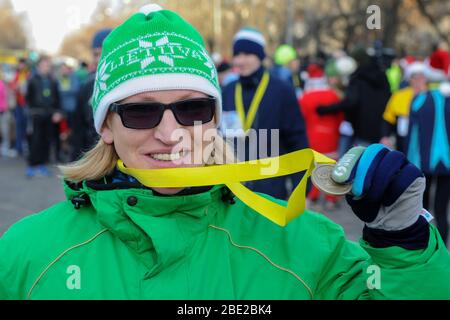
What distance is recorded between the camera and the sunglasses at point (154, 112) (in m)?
1.71

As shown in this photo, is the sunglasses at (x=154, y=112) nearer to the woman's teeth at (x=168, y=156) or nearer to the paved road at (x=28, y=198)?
the woman's teeth at (x=168, y=156)

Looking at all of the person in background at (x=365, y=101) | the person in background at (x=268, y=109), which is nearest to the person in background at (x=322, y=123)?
the person in background at (x=365, y=101)

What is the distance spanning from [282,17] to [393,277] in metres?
31.7

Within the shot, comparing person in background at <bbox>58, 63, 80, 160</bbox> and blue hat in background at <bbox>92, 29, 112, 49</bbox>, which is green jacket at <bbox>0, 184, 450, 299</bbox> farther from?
person in background at <bbox>58, 63, 80, 160</bbox>

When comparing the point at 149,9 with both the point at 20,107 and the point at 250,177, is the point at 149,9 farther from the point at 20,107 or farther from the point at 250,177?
the point at 20,107

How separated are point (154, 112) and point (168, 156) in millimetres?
133

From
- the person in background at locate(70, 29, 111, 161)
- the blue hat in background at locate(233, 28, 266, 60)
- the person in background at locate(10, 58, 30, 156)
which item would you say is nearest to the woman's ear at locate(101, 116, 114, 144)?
the blue hat in background at locate(233, 28, 266, 60)

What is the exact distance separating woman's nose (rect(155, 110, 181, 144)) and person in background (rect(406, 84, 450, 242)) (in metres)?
3.95

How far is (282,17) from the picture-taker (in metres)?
32.0

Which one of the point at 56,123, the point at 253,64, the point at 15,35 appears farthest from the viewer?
the point at 15,35

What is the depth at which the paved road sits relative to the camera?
21.5 feet

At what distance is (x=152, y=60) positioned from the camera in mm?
1721

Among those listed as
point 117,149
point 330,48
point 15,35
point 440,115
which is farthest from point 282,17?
point 15,35

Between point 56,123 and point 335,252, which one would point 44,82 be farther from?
point 335,252
